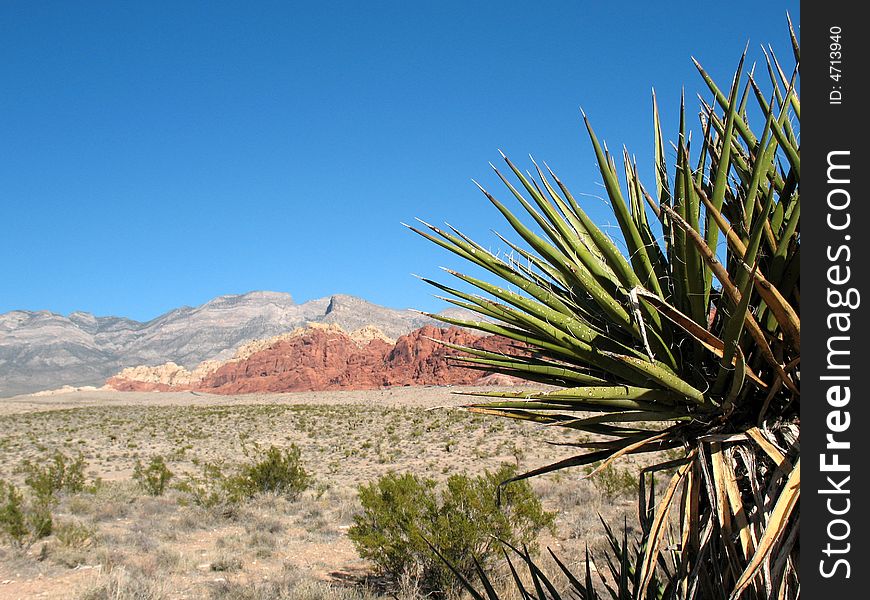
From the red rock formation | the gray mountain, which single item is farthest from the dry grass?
the gray mountain

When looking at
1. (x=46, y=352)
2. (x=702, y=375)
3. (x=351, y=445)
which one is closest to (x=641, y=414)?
(x=702, y=375)

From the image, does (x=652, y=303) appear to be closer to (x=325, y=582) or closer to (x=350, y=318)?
(x=325, y=582)

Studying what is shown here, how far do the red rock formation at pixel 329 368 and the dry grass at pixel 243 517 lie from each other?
40.9 metres

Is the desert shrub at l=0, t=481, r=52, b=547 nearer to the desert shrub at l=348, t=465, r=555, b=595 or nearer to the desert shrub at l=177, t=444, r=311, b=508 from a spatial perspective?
the desert shrub at l=177, t=444, r=311, b=508

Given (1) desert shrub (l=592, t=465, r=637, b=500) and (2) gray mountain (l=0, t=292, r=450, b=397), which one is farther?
(2) gray mountain (l=0, t=292, r=450, b=397)

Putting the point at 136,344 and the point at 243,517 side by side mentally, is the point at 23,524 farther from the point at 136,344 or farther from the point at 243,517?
the point at 136,344

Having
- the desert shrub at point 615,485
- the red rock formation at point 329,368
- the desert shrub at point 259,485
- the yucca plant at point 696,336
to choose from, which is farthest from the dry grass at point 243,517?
the red rock formation at point 329,368

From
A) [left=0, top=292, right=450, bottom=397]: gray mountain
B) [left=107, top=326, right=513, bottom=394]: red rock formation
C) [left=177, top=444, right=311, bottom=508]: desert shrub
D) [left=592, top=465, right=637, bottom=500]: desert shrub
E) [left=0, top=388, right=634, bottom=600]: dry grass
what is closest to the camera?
[left=0, top=388, right=634, bottom=600]: dry grass

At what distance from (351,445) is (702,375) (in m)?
21.7

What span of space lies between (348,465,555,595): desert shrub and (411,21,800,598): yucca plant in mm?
4662

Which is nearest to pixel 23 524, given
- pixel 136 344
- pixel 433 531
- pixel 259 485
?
pixel 259 485

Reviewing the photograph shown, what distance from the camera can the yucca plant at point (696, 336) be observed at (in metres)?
2.09

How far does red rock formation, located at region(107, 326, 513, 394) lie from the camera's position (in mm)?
70875

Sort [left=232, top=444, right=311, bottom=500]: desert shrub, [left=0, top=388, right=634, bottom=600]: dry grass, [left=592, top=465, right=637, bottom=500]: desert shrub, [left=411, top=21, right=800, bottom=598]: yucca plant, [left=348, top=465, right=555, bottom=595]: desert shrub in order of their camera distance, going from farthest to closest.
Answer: [left=232, top=444, right=311, bottom=500]: desert shrub < [left=592, top=465, right=637, bottom=500]: desert shrub < [left=0, top=388, right=634, bottom=600]: dry grass < [left=348, top=465, right=555, bottom=595]: desert shrub < [left=411, top=21, right=800, bottom=598]: yucca plant
